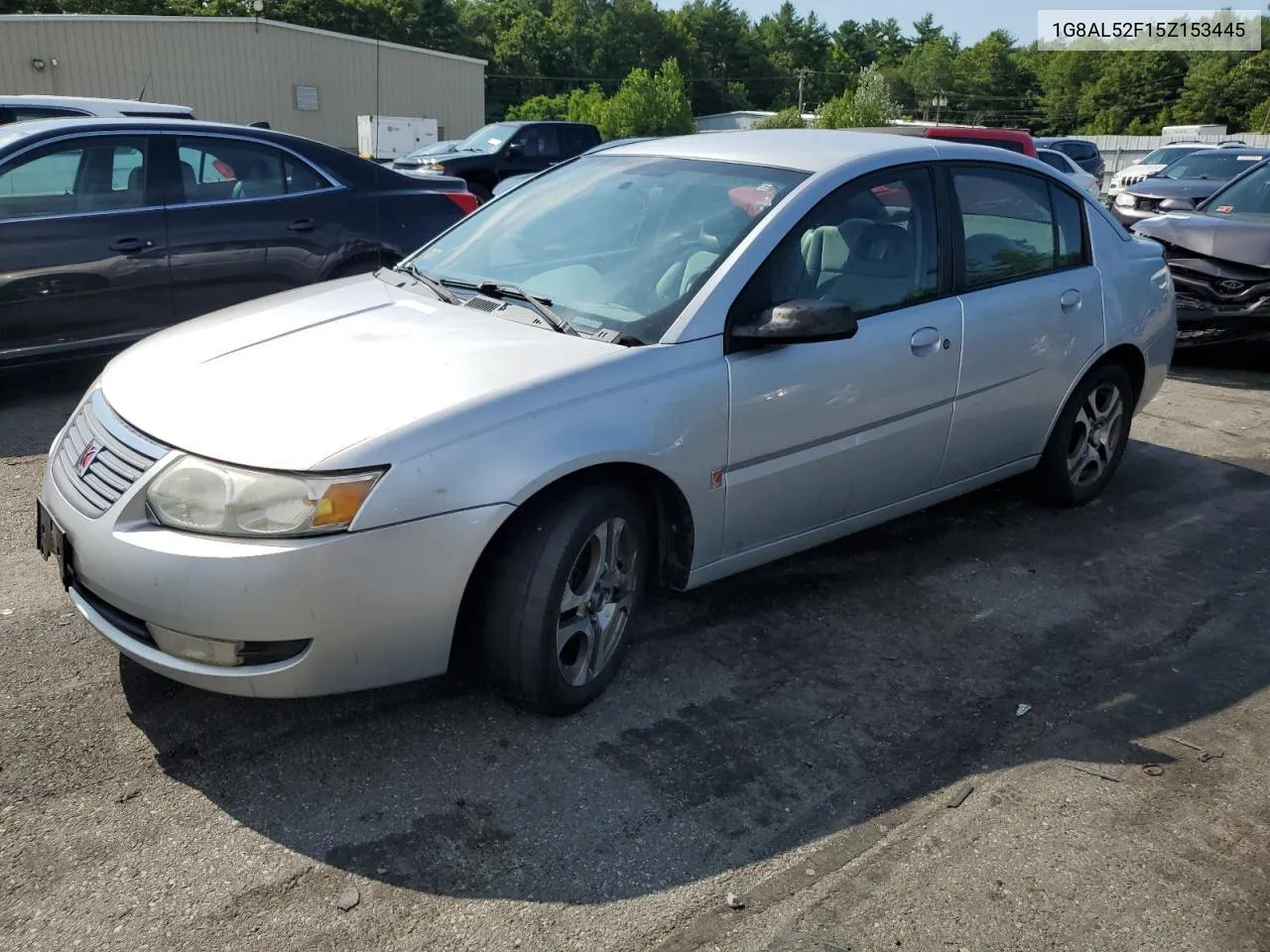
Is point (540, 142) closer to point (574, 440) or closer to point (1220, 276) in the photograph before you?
point (1220, 276)

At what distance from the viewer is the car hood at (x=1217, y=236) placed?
26.7 ft

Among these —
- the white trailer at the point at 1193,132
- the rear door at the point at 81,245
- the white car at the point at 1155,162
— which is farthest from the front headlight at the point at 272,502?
the white trailer at the point at 1193,132

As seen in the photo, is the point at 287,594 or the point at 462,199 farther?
the point at 462,199

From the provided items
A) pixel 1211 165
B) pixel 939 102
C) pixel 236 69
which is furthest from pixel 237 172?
pixel 939 102

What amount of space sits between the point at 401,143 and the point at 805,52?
4192 inches

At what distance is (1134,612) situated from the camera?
165 inches

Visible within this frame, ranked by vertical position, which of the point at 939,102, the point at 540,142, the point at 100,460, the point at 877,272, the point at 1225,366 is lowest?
Answer: the point at 1225,366

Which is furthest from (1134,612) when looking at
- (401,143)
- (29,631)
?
(401,143)

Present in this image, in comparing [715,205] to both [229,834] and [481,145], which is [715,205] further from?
[481,145]

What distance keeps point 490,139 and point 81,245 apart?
13.2 meters

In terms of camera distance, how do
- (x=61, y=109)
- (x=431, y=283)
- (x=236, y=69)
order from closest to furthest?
1. (x=431, y=283)
2. (x=61, y=109)
3. (x=236, y=69)

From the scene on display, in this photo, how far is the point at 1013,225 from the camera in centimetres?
460

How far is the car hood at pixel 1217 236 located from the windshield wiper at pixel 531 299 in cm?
663

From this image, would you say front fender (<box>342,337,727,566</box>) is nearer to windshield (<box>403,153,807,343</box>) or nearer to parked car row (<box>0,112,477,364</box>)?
windshield (<box>403,153,807,343</box>)
